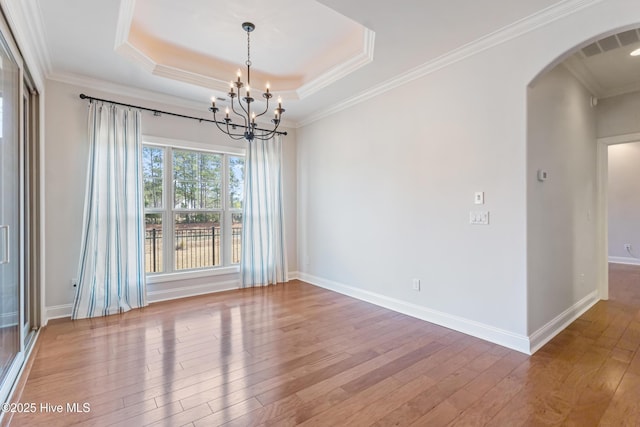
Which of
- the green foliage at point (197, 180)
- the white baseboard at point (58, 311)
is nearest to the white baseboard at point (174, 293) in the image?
the white baseboard at point (58, 311)

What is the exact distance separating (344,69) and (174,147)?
264 cm

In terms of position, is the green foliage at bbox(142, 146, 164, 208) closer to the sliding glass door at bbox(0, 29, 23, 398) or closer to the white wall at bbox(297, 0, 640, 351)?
the sliding glass door at bbox(0, 29, 23, 398)

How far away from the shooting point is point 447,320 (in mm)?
3193

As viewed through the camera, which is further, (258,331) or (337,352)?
Answer: (258,331)

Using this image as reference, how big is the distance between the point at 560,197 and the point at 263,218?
3.95 metres

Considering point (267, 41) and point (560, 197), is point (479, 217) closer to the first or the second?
point (560, 197)

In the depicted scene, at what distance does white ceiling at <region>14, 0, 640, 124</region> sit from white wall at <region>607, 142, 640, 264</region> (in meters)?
4.12

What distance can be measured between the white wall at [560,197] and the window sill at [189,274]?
3979 millimetres

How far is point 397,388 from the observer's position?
83.0 inches

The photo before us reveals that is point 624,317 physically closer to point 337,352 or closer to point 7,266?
point 337,352

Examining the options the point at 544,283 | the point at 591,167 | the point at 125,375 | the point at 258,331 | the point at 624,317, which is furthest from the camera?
the point at 591,167

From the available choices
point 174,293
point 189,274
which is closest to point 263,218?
point 189,274

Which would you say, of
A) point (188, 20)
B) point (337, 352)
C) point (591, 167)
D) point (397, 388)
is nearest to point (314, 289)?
point (337, 352)

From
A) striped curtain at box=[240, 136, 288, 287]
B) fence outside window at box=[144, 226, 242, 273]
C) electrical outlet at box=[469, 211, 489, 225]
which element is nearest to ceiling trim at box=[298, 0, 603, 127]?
electrical outlet at box=[469, 211, 489, 225]
